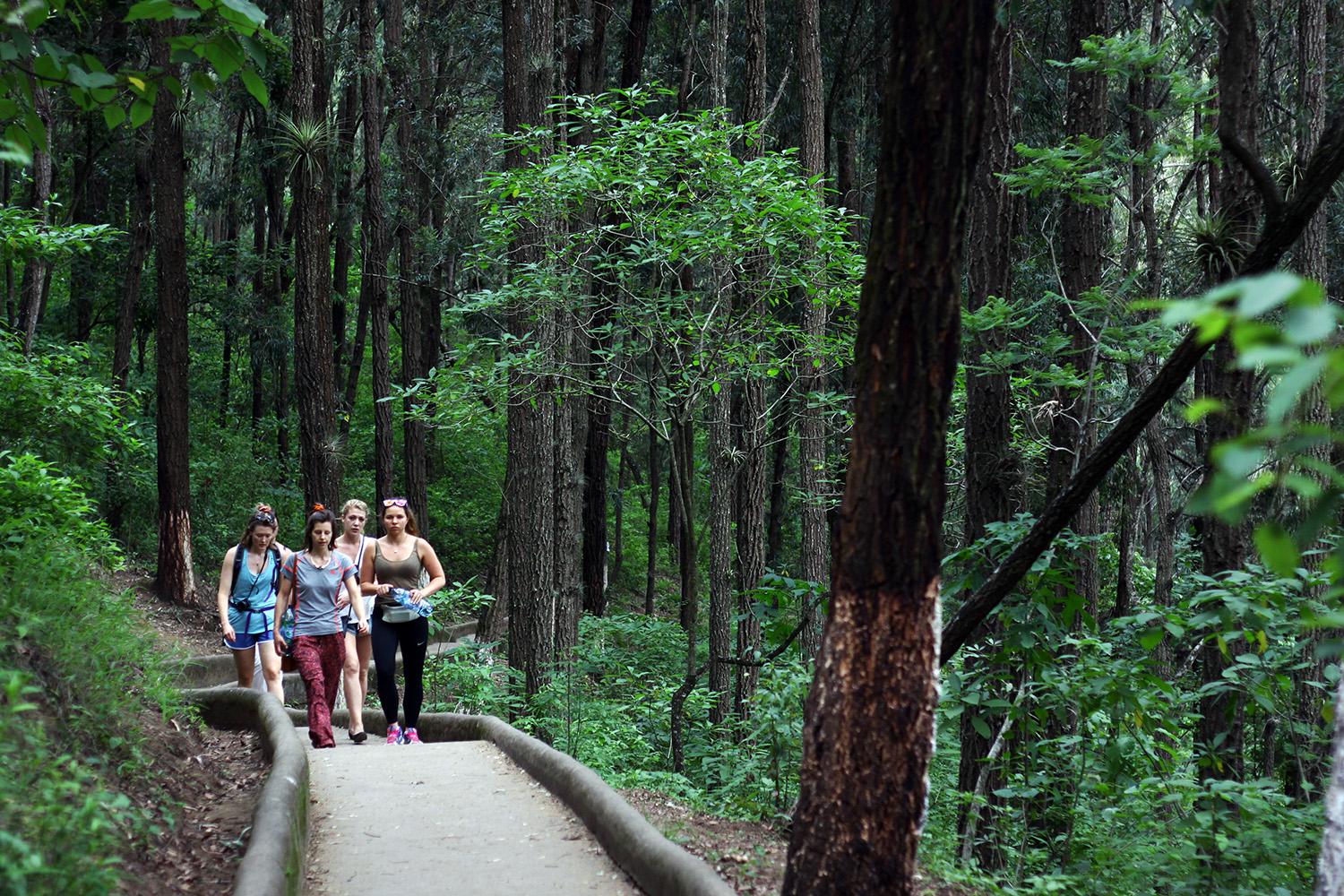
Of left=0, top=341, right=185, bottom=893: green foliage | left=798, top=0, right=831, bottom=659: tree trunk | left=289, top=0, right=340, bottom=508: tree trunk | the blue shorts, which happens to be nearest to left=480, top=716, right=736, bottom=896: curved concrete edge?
left=0, top=341, right=185, bottom=893: green foliage

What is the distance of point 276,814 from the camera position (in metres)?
4.83

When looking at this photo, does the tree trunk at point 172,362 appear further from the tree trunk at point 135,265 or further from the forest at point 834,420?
the tree trunk at point 135,265

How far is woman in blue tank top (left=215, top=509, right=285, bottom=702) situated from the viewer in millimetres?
9328

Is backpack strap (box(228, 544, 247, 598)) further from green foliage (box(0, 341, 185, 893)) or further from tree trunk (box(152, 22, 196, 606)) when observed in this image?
tree trunk (box(152, 22, 196, 606))

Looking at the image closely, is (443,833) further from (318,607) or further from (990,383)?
(990,383)

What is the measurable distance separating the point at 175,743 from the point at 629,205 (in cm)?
591

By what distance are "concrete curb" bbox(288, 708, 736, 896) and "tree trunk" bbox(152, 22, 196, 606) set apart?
458 inches

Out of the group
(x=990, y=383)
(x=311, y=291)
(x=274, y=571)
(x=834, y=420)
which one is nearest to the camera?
(x=990, y=383)

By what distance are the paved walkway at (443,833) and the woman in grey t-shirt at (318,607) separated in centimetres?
122

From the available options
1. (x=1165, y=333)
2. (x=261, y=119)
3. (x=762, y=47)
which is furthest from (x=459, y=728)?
(x=261, y=119)

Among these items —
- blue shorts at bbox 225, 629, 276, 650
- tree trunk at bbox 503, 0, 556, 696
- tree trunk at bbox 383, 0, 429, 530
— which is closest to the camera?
blue shorts at bbox 225, 629, 276, 650

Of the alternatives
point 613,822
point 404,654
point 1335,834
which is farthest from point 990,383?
point 404,654

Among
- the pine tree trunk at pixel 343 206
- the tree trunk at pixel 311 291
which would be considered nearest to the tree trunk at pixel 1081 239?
the tree trunk at pixel 311 291

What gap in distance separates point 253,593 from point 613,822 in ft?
16.8
